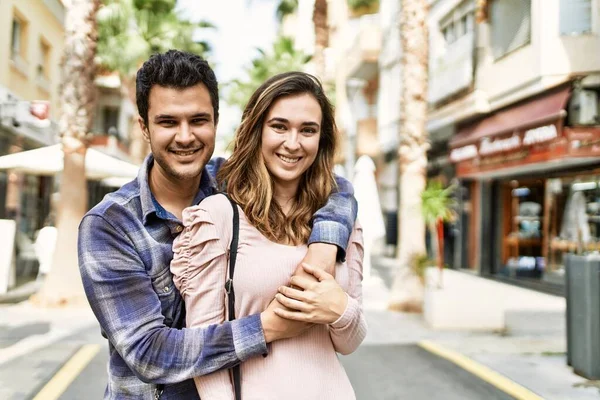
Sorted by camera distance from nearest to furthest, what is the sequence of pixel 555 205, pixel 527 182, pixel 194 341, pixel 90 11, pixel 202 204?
pixel 194 341 < pixel 202 204 < pixel 90 11 < pixel 555 205 < pixel 527 182

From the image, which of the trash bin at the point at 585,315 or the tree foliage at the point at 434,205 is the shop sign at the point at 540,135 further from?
the trash bin at the point at 585,315

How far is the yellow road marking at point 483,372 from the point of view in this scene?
499 centimetres

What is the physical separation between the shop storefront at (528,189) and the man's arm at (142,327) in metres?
8.63

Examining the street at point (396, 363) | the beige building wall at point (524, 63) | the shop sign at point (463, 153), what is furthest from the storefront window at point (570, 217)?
the street at point (396, 363)

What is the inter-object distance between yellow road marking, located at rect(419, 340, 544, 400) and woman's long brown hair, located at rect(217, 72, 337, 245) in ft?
12.3

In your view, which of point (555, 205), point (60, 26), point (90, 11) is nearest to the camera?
point (90, 11)

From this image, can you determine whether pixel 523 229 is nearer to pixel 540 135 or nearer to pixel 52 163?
pixel 540 135

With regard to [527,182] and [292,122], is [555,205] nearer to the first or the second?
[527,182]

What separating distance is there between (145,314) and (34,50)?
13.3 m

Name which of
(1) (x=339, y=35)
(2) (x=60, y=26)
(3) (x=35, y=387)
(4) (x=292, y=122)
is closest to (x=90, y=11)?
(2) (x=60, y=26)

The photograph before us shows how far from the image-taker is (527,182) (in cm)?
1398

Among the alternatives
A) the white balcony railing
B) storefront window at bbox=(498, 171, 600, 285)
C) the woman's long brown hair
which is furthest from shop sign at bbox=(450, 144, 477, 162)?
the woman's long brown hair

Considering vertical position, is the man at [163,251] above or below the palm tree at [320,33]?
below

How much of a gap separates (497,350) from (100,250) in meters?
5.95
